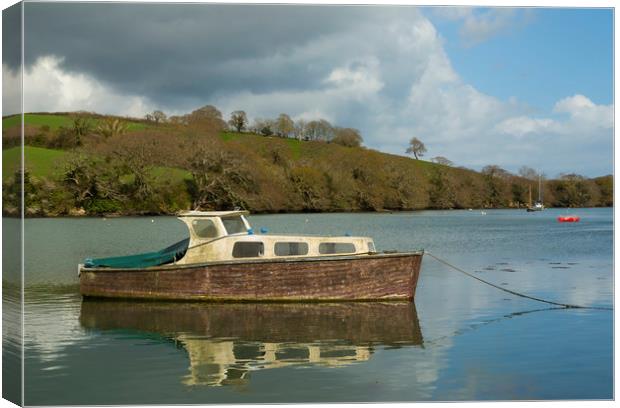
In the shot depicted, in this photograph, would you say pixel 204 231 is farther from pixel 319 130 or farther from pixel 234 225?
pixel 319 130

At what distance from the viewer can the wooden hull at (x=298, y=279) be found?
24.2 meters

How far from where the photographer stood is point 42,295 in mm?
26609

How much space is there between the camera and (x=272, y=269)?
953 inches

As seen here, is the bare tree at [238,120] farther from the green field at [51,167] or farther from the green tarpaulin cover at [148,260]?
the green tarpaulin cover at [148,260]

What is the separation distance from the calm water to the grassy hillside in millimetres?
56143

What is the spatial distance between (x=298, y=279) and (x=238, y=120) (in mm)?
126386

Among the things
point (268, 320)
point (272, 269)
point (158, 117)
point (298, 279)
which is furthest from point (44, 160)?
point (268, 320)

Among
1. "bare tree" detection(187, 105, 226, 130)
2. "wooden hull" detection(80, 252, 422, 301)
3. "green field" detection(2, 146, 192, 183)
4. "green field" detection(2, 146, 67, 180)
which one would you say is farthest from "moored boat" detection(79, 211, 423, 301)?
"bare tree" detection(187, 105, 226, 130)

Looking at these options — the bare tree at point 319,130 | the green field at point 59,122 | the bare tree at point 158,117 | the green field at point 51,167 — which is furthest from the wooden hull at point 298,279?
the bare tree at point 319,130

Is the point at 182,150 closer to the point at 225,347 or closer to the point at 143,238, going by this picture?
the point at 143,238

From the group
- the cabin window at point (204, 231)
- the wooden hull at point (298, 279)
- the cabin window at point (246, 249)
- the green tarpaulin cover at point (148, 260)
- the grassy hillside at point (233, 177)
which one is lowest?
the wooden hull at point (298, 279)

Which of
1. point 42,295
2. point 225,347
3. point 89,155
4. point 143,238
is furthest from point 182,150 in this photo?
point 225,347

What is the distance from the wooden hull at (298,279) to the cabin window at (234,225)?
4.43 ft

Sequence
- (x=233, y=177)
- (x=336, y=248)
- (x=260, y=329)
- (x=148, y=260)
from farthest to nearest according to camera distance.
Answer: (x=233, y=177) < (x=148, y=260) < (x=336, y=248) < (x=260, y=329)
